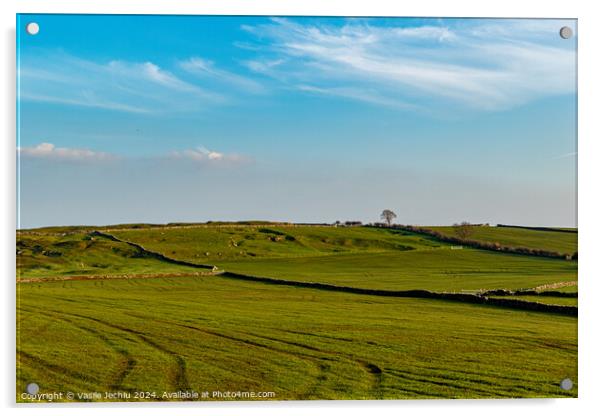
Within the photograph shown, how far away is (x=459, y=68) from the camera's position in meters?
8.30

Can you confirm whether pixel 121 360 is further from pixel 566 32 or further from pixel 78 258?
pixel 566 32

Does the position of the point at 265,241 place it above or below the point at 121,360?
above

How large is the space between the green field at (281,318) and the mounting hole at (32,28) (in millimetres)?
2677

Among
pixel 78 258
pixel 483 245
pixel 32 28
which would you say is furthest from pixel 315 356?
pixel 32 28

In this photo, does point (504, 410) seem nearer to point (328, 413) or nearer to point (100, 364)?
point (328, 413)

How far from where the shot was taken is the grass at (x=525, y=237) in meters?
8.30

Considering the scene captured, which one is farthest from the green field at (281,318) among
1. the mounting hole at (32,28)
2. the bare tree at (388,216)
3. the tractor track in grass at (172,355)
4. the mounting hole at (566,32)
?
the mounting hole at (566,32)

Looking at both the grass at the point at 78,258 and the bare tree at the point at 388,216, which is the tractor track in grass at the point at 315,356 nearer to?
the grass at the point at 78,258

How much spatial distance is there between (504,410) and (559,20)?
542cm

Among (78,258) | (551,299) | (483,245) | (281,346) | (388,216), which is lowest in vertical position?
(281,346)

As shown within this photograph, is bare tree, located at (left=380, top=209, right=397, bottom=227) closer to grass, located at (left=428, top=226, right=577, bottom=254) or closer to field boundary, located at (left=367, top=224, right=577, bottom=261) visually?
field boundary, located at (left=367, top=224, right=577, bottom=261)

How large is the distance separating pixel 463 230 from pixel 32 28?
6.72 meters

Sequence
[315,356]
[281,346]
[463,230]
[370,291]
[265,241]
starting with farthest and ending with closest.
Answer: [265,241] < [370,291] < [463,230] < [281,346] < [315,356]

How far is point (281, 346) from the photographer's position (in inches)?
314
